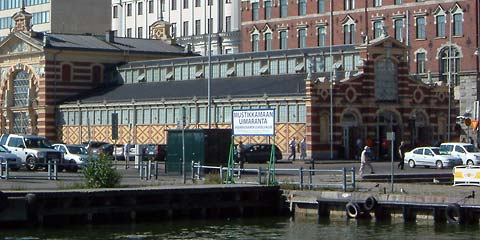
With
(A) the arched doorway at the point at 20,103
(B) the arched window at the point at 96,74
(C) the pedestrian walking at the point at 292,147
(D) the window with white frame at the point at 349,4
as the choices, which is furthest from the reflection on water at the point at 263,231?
(D) the window with white frame at the point at 349,4

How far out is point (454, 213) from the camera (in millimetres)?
43562

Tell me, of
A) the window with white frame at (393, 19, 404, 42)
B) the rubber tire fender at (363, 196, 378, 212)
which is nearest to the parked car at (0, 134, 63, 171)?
the rubber tire fender at (363, 196, 378, 212)

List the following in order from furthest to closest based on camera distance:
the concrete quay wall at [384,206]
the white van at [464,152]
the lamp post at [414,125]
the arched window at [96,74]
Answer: the arched window at [96,74] → the lamp post at [414,125] → the white van at [464,152] → the concrete quay wall at [384,206]

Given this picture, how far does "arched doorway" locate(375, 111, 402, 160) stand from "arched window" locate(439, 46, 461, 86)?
38.3ft

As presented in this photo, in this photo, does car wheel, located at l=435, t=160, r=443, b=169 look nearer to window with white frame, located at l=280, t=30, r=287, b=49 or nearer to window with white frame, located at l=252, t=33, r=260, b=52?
window with white frame, located at l=280, t=30, r=287, b=49

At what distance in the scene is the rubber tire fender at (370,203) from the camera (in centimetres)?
4597

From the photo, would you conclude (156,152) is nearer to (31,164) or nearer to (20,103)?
(31,164)

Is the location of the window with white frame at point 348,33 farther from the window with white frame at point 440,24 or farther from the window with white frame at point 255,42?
the window with white frame at point 255,42

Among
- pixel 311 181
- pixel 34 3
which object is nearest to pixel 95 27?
pixel 34 3

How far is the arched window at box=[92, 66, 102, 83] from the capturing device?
11019 cm

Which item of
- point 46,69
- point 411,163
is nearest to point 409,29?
point 411,163

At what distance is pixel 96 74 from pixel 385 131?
32.4 m

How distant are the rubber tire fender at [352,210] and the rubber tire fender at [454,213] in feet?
13.4

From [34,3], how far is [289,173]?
96.5 m
